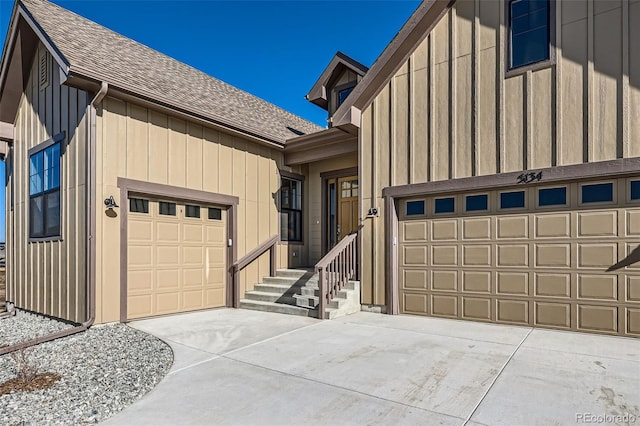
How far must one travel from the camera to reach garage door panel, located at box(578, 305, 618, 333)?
207 inches

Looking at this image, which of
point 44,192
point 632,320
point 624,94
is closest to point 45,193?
point 44,192

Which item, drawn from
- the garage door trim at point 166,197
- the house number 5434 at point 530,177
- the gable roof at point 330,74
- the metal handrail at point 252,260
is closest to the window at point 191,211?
the garage door trim at point 166,197

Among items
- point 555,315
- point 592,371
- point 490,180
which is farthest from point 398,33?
point 592,371

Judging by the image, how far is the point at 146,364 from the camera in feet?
13.9

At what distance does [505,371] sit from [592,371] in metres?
0.86

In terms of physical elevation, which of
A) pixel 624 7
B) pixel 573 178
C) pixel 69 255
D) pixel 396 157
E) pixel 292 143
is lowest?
pixel 69 255

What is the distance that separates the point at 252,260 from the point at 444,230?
420 centimetres

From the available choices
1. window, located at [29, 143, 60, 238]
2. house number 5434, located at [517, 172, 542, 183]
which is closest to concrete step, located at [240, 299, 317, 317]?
window, located at [29, 143, 60, 238]

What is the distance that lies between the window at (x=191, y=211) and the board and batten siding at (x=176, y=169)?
1.37ft

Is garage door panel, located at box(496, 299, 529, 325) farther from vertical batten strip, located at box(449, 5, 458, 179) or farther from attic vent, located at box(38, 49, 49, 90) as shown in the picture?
attic vent, located at box(38, 49, 49, 90)

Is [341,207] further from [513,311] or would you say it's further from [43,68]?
[43,68]

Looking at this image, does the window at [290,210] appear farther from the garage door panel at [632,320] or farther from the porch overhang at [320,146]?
the garage door panel at [632,320]

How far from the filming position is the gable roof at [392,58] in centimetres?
670

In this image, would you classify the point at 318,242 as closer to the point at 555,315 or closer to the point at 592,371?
the point at 555,315
